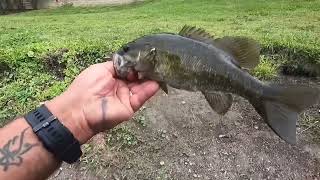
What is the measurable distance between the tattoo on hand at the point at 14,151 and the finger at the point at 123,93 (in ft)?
1.86

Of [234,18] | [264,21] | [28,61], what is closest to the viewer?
[28,61]

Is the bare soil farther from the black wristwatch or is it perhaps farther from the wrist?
the black wristwatch

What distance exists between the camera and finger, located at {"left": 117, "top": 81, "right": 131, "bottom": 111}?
9.53 ft

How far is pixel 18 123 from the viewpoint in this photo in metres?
2.72

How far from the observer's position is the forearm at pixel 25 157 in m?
2.59

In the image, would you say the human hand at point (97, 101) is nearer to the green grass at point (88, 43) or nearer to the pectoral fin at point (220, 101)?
the pectoral fin at point (220, 101)

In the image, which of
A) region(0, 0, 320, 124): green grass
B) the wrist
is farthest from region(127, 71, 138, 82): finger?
region(0, 0, 320, 124): green grass

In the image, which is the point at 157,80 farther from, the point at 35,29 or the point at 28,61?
the point at 35,29

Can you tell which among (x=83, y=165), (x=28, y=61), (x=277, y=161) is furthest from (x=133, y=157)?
(x=28, y=61)

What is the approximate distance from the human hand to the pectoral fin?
1.03 ft

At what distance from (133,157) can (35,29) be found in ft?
17.8

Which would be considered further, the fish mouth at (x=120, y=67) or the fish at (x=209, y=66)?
the fish mouth at (x=120, y=67)

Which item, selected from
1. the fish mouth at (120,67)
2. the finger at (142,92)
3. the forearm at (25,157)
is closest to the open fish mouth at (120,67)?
the fish mouth at (120,67)

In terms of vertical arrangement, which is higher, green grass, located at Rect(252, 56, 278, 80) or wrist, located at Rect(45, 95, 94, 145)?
wrist, located at Rect(45, 95, 94, 145)
